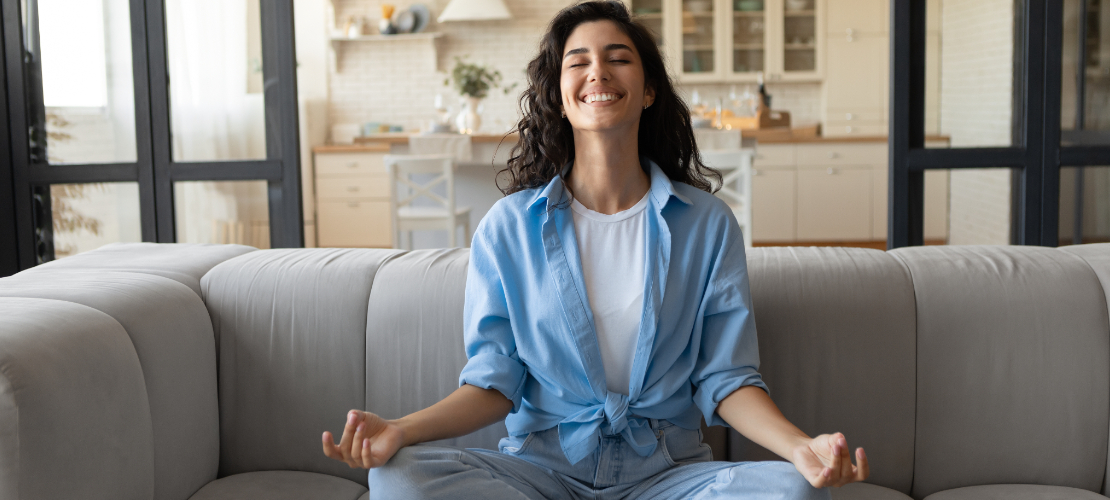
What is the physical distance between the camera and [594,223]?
148 cm

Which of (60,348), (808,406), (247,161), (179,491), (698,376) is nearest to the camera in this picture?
(60,348)

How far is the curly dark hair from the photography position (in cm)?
155

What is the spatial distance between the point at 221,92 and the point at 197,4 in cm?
26

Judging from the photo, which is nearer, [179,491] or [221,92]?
[179,491]

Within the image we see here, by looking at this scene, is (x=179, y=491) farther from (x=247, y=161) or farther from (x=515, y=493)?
(x=247, y=161)

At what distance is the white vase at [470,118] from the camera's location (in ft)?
17.6

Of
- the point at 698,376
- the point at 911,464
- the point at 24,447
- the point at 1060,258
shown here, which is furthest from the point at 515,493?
the point at 1060,258

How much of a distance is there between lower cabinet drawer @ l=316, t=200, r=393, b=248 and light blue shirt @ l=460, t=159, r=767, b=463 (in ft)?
16.4

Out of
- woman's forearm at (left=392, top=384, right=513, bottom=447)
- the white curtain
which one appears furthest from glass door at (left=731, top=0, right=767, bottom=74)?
woman's forearm at (left=392, top=384, right=513, bottom=447)

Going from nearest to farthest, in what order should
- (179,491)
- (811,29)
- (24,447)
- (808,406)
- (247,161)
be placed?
(24,447)
(179,491)
(808,406)
(247,161)
(811,29)

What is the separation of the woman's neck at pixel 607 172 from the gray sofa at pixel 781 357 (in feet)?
1.06

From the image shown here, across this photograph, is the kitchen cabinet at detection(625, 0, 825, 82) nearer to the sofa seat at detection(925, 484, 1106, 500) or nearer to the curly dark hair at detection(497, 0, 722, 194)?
the curly dark hair at detection(497, 0, 722, 194)

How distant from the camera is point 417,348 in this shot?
1.65m

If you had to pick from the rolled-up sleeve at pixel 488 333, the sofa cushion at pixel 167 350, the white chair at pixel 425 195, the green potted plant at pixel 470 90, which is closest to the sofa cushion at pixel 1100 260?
the rolled-up sleeve at pixel 488 333
